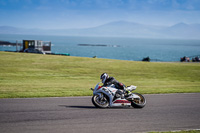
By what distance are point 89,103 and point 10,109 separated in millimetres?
3710

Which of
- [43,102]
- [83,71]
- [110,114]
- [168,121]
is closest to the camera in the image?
[168,121]

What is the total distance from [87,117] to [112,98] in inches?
78.1

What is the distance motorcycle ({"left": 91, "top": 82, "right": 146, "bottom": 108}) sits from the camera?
37.5 feet

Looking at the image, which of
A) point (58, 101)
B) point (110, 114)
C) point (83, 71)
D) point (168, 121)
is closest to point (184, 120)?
point (168, 121)

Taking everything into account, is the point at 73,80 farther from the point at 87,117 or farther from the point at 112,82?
the point at 87,117

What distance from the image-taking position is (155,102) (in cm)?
1355

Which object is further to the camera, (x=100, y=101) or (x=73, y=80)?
(x=73, y=80)

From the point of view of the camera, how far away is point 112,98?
11492mm

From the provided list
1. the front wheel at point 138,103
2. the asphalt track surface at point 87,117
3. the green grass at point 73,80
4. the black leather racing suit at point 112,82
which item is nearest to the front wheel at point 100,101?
the asphalt track surface at point 87,117

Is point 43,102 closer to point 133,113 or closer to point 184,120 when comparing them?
point 133,113

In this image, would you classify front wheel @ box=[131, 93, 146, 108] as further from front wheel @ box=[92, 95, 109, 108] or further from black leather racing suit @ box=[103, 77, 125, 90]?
front wheel @ box=[92, 95, 109, 108]

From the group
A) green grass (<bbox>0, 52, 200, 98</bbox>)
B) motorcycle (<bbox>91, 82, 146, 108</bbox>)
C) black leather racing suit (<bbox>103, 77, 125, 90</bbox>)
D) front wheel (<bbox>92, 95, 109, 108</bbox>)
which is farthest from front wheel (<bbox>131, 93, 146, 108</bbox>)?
green grass (<bbox>0, 52, 200, 98</bbox>)

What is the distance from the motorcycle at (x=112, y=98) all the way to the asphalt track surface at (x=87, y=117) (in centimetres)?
25

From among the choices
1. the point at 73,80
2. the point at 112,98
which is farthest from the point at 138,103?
the point at 73,80
